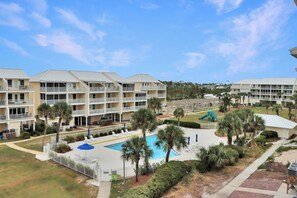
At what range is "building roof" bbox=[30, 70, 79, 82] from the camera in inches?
1654

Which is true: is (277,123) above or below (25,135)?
above

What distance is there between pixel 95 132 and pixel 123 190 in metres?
20.6

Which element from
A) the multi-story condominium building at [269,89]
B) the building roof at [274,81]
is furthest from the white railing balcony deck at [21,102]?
the building roof at [274,81]

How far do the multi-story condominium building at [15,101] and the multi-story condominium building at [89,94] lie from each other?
9.80ft

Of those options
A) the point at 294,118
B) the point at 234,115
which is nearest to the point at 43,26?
the point at 234,115

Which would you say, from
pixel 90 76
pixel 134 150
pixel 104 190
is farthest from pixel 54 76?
pixel 104 190

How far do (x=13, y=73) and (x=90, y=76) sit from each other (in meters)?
14.8

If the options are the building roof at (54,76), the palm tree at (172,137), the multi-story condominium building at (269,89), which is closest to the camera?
the palm tree at (172,137)

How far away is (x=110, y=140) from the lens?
35844mm

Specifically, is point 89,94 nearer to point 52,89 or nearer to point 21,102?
point 52,89

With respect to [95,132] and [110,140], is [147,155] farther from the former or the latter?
[95,132]

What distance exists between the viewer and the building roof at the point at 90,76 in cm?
4797

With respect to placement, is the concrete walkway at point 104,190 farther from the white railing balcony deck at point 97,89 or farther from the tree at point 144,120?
the white railing balcony deck at point 97,89

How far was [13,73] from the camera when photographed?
38344 millimetres
